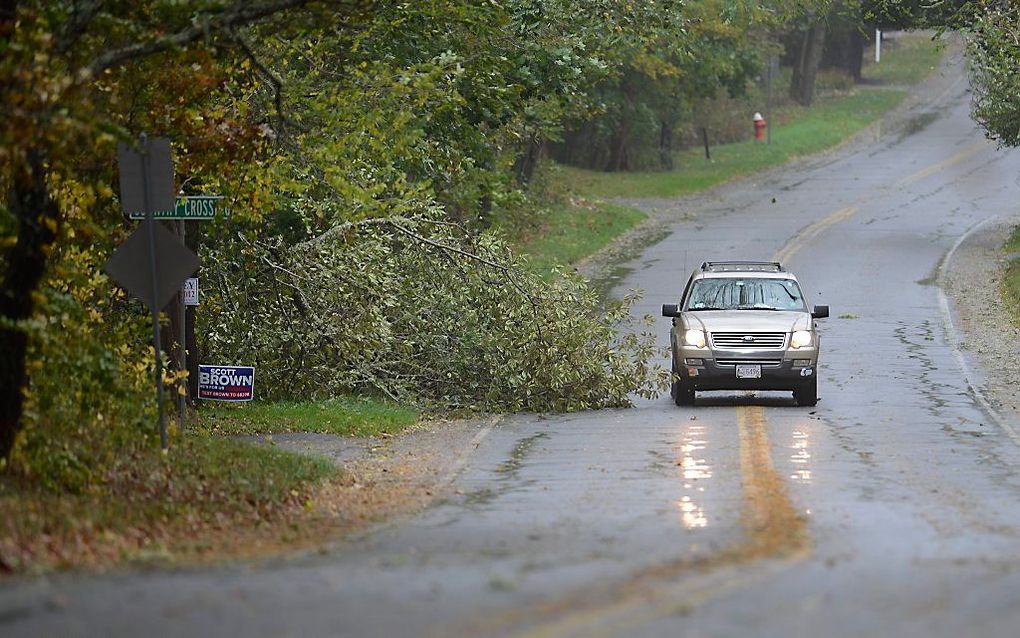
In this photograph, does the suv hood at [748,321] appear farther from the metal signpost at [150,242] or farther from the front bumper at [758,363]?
the metal signpost at [150,242]

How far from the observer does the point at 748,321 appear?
22.6 metres

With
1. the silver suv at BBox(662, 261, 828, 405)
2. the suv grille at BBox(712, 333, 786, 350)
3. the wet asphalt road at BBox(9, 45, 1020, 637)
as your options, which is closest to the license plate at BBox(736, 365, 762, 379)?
the silver suv at BBox(662, 261, 828, 405)

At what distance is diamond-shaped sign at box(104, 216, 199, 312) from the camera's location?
15.0 metres

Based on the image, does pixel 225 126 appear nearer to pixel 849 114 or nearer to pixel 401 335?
pixel 401 335

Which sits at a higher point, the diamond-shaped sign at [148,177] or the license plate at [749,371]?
the diamond-shaped sign at [148,177]

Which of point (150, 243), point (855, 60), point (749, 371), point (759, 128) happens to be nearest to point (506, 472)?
point (150, 243)

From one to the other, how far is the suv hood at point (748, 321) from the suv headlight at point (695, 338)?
10cm

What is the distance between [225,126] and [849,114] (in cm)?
5513

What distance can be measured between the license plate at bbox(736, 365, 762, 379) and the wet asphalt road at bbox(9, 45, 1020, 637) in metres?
0.45

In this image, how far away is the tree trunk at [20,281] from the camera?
40.5ft

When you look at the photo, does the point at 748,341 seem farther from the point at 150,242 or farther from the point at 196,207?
the point at 150,242

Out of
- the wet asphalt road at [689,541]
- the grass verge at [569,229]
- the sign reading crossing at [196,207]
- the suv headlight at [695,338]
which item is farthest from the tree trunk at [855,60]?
the sign reading crossing at [196,207]

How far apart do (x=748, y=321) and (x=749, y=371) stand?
2.30 ft

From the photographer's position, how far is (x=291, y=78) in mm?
19781
